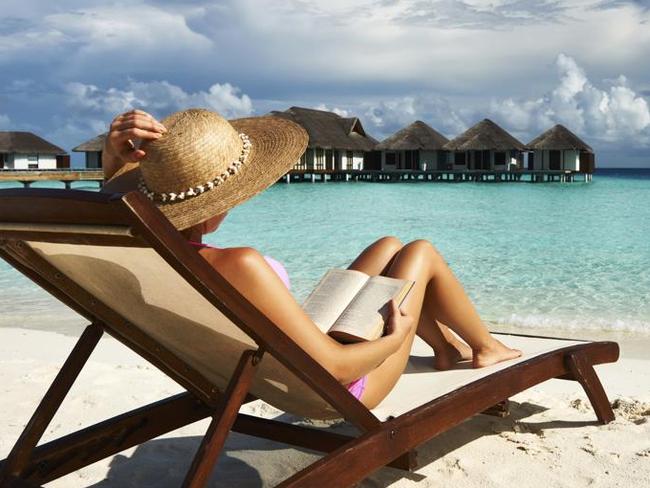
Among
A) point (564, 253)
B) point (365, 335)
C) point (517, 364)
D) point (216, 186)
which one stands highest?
point (216, 186)

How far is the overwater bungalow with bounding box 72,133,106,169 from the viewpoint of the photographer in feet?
134

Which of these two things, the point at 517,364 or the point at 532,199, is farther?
the point at 532,199

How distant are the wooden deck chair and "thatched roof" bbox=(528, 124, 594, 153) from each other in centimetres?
3736

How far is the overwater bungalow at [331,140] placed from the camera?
37.1m

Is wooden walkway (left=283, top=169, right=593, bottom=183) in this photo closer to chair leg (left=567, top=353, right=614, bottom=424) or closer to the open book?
chair leg (left=567, top=353, right=614, bottom=424)

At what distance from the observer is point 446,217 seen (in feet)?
66.6

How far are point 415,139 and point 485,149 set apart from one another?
12.6ft

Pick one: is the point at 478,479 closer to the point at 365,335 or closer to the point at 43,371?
the point at 365,335

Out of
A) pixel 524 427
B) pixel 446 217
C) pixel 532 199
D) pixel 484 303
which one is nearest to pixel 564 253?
pixel 484 303

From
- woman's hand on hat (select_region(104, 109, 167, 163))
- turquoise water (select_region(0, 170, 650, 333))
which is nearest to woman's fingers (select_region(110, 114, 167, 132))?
woman's hand on hat (select_region(104, 109, 167, 163))

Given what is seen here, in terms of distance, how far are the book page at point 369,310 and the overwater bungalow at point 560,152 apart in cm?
3754

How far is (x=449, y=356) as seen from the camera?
264 centimetres

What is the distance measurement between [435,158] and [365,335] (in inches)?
1545

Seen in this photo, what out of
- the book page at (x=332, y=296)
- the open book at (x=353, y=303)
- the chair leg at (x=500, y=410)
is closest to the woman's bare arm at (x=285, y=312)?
the open book at (x=353, y=303)
